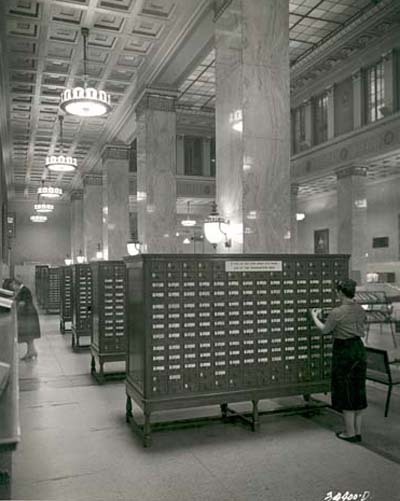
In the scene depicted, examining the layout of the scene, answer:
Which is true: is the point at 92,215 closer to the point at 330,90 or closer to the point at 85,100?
the point at 330,90

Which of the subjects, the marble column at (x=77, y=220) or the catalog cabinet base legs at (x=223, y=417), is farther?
the marble column at (x=77, y=220)

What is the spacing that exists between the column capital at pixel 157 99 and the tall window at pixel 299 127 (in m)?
7.55

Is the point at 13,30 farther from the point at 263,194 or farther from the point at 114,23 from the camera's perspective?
the point at 263,194

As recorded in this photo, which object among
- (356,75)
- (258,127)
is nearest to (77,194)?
(356,75)

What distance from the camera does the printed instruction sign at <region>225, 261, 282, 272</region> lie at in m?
5.36

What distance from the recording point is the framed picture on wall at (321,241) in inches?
992

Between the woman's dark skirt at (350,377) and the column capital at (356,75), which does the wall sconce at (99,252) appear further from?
the woman's dark skirt at (350,377)

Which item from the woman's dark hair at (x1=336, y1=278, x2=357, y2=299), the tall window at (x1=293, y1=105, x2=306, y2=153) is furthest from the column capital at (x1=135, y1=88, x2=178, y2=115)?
the woman's dark hair at (x1=336, y1=278, x2=357, y2=299)

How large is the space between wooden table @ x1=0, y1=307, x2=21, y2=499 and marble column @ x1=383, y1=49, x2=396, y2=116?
1450 centimetres

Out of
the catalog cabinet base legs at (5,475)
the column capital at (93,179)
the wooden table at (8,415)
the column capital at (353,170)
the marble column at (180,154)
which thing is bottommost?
the catalog cabinet base legs at (5,475)

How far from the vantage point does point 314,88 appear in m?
16.5

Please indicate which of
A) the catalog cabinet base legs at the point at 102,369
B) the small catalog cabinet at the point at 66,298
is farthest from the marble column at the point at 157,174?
the catalog cabinet base legs at the point at 102,369

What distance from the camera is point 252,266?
17.9 ft

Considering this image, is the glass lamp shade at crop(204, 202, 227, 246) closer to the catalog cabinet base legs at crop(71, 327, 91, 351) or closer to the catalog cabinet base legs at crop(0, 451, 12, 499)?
the catalog cabinet base legs at crop(71, 327, 91, 351)
